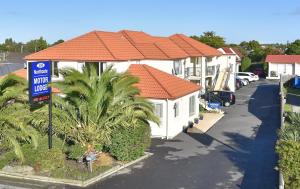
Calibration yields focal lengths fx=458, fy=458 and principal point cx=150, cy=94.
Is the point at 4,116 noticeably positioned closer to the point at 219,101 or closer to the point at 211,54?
the point at 219,101

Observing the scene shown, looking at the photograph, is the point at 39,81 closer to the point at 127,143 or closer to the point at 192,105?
the point at 127,143

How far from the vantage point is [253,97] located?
5091 cm

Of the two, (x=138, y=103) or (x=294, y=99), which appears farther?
(x=294, y=99)

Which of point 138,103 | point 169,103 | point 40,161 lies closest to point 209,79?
point 169,103

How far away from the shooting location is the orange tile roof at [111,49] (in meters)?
32.2

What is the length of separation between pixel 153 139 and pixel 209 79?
2481cm

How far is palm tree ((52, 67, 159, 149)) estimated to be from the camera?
21781 millimetres

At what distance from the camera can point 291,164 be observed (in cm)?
1697

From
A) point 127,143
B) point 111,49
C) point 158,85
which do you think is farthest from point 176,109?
point 127,143

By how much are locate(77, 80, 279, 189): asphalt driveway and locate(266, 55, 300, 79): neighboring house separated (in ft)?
136

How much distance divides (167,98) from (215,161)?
248 inches

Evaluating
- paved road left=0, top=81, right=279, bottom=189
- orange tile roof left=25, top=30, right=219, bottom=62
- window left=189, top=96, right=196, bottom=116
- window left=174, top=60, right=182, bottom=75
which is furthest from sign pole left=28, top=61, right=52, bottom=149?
window left=174, top=60, right=182, bottom=75

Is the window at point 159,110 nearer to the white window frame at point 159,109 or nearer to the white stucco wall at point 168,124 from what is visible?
the white window frame at point 159,109

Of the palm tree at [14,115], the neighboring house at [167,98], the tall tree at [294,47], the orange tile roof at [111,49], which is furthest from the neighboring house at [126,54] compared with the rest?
the tall tree at [294,47]
